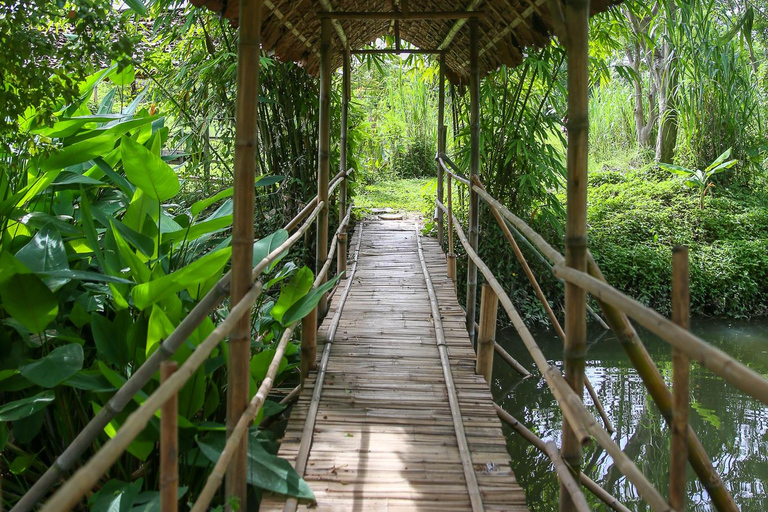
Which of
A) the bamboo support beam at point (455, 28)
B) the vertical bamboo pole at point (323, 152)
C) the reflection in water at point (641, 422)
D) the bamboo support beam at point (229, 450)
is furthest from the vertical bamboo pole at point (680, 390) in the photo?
the bamboo support beam at point (455, 28)

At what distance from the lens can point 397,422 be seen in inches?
98.7

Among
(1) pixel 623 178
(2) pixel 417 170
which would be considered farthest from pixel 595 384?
(2) pixel 417 170

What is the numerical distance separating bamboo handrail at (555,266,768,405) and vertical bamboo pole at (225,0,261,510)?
0.94 m

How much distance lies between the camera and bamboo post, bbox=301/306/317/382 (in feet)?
9.41

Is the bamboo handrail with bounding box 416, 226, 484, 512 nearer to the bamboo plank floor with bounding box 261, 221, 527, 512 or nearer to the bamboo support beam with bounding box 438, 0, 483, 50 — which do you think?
the bamboo plank floor with bounding box 261, 221, 527, 512

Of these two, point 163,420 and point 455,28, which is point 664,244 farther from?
point 163,420

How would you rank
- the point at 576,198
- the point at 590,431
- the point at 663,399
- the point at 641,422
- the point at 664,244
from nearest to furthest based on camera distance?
1. the point at 590,431
2. the point at 663,399
3. the point at 576,198
4. the point at 641,422
5. the point at 664,244

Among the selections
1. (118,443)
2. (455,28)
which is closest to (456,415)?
(118,443)

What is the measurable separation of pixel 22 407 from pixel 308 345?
1191 millimetres

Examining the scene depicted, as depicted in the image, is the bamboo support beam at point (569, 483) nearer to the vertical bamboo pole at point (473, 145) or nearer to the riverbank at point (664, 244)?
the vertical bamboo pole at point (473, 145)

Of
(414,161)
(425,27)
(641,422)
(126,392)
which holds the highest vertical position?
(425,27)

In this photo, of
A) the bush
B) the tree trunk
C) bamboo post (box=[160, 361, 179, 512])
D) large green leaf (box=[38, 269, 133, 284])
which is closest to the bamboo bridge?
bamboo post (box=[160, 361, 179, 512])

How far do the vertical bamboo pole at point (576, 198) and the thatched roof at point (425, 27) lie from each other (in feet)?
2.29

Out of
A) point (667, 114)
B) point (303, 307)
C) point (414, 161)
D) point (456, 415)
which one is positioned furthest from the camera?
point (414, 161)
